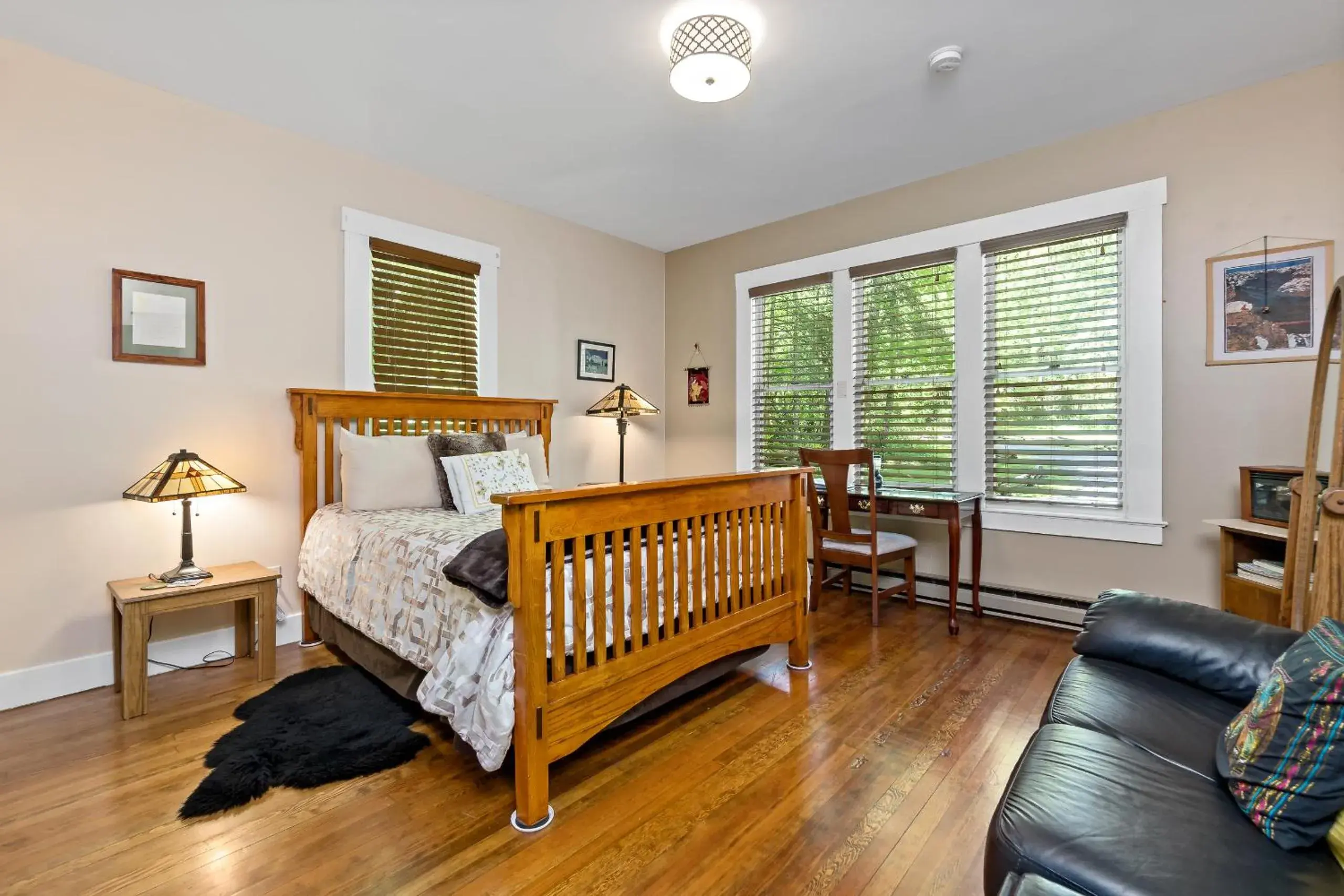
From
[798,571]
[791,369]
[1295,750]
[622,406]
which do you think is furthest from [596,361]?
[1295,750]

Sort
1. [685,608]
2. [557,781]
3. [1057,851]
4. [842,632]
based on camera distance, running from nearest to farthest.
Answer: [1057,851] → [557,781] → [685,608] → [842,632]

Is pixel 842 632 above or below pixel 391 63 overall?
below

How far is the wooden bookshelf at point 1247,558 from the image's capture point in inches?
89.7

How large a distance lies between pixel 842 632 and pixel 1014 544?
1.13 metres

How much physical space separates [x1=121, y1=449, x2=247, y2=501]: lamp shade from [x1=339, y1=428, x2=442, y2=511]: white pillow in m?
0.45

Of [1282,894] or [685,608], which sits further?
[685,608]

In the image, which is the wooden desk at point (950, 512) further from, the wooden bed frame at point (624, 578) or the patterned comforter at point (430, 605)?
the patterned comforter at point (430, 605)

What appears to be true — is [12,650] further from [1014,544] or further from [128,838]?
[1014,544]

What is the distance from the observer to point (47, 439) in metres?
2.35

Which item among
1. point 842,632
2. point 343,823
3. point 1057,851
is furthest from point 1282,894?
point 842,632

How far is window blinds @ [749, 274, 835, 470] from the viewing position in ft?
13.4

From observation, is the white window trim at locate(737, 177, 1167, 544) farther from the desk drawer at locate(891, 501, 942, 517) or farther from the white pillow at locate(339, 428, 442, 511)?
the white pillow at locate(339, 428, 442, 511)

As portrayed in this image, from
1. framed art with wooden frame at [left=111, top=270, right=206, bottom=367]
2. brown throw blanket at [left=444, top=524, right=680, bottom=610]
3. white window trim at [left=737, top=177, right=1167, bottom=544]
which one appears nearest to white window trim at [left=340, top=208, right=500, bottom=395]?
framed art with wooden frame at [left=111, top=270, right=206, bottom=367]

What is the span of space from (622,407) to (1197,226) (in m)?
3.19
